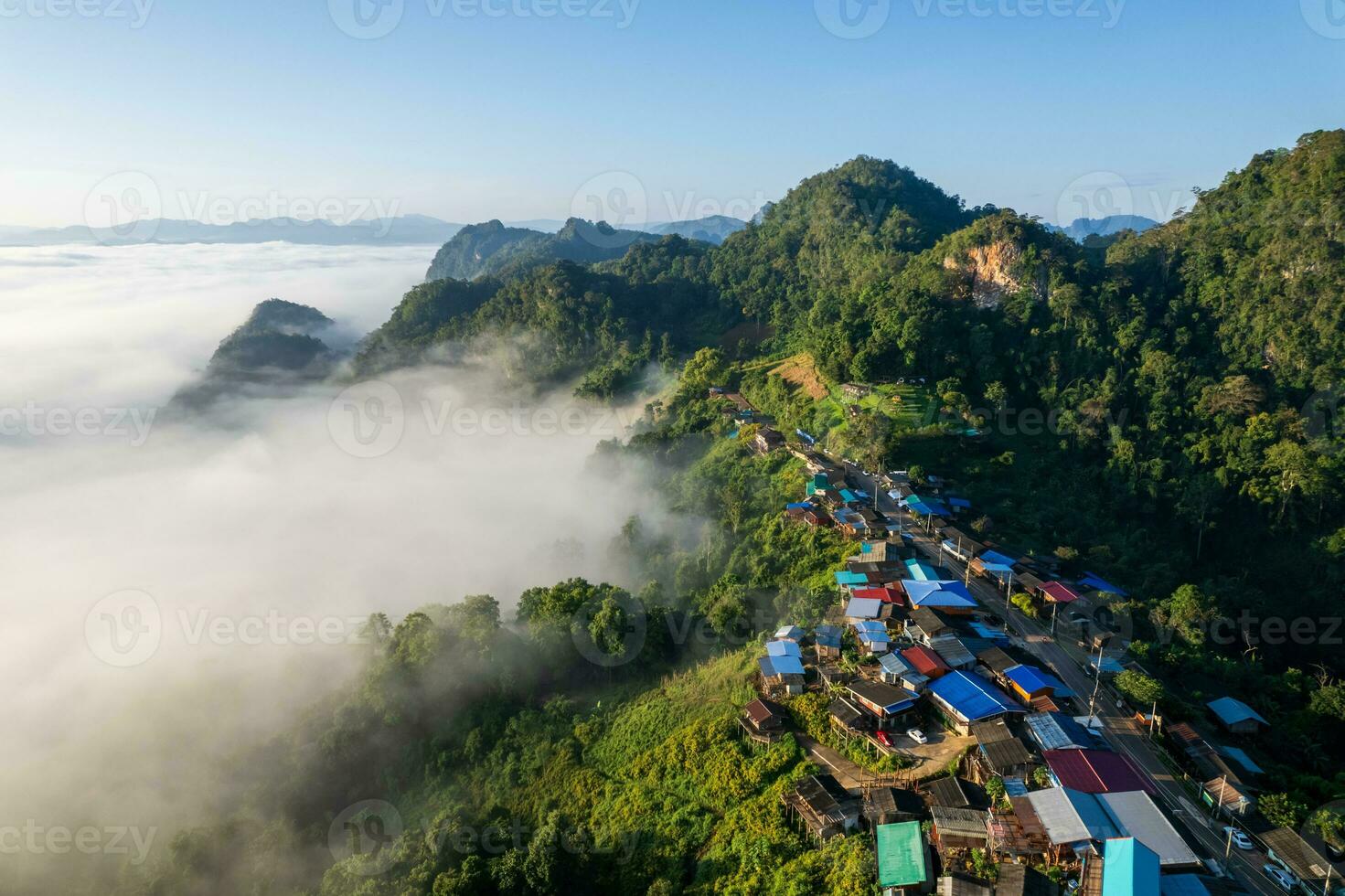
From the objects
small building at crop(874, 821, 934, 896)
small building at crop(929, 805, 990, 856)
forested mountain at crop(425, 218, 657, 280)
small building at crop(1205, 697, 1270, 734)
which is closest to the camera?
small building at crop(874, 821, 934, 896)

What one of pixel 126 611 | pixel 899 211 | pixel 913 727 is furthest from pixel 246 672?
pixel 899 211

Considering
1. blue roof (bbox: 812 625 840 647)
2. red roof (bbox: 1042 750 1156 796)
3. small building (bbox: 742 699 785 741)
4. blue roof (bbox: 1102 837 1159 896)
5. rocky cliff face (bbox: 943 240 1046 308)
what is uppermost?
rocky cliff face (bbox: 943 240 1046 308)

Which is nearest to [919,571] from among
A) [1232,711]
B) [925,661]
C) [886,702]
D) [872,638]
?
[872,638]

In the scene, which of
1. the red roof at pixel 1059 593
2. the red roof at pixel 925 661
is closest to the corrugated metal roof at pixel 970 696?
the red roof at pixel 925 661

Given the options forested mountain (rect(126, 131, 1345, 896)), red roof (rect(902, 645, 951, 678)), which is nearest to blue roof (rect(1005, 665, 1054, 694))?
red roof (rect(902, 645, 951, 678))

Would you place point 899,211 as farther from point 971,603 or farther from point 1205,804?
point 1205,804

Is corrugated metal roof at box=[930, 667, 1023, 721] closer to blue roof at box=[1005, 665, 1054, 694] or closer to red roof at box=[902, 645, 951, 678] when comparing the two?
red roof at box=[902, 645, 951, 678]
